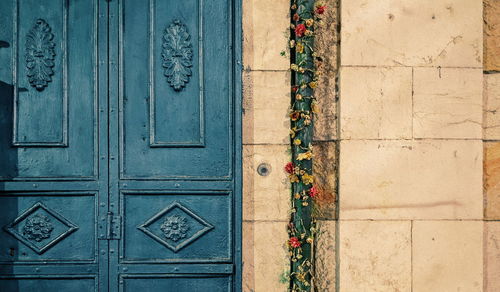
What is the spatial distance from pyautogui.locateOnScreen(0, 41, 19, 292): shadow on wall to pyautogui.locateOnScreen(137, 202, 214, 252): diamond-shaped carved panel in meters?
0.84

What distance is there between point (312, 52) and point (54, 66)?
1.71 meters

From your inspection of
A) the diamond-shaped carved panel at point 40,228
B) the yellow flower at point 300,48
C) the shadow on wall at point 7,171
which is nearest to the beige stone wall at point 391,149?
the yellow flower at point 300,48

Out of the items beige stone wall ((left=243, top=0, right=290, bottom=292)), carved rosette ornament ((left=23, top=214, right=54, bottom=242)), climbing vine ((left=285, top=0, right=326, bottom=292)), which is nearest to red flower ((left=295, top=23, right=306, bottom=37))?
climbing vine ((left=285, top=0, right=326, bottom=292))

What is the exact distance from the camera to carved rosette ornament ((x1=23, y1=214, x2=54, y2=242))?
3395mm

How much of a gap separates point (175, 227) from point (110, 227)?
0.42 metres

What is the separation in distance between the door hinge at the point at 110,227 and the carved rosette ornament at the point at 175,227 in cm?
28

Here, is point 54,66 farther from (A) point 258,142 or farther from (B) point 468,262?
(B) point 468,262

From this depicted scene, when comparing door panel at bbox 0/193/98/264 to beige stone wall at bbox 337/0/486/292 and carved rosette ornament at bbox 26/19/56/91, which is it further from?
beige stone wall at bbox 337/0/486/292

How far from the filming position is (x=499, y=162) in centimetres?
337

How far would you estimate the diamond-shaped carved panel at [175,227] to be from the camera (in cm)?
343

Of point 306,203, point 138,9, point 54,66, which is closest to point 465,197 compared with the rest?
point 306,203

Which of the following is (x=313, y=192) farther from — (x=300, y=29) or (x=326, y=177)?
(x=300, y=29)

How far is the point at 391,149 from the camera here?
10.9 feet

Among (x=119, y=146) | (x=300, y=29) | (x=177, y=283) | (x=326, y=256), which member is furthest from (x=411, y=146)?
(x=119, y=146)
